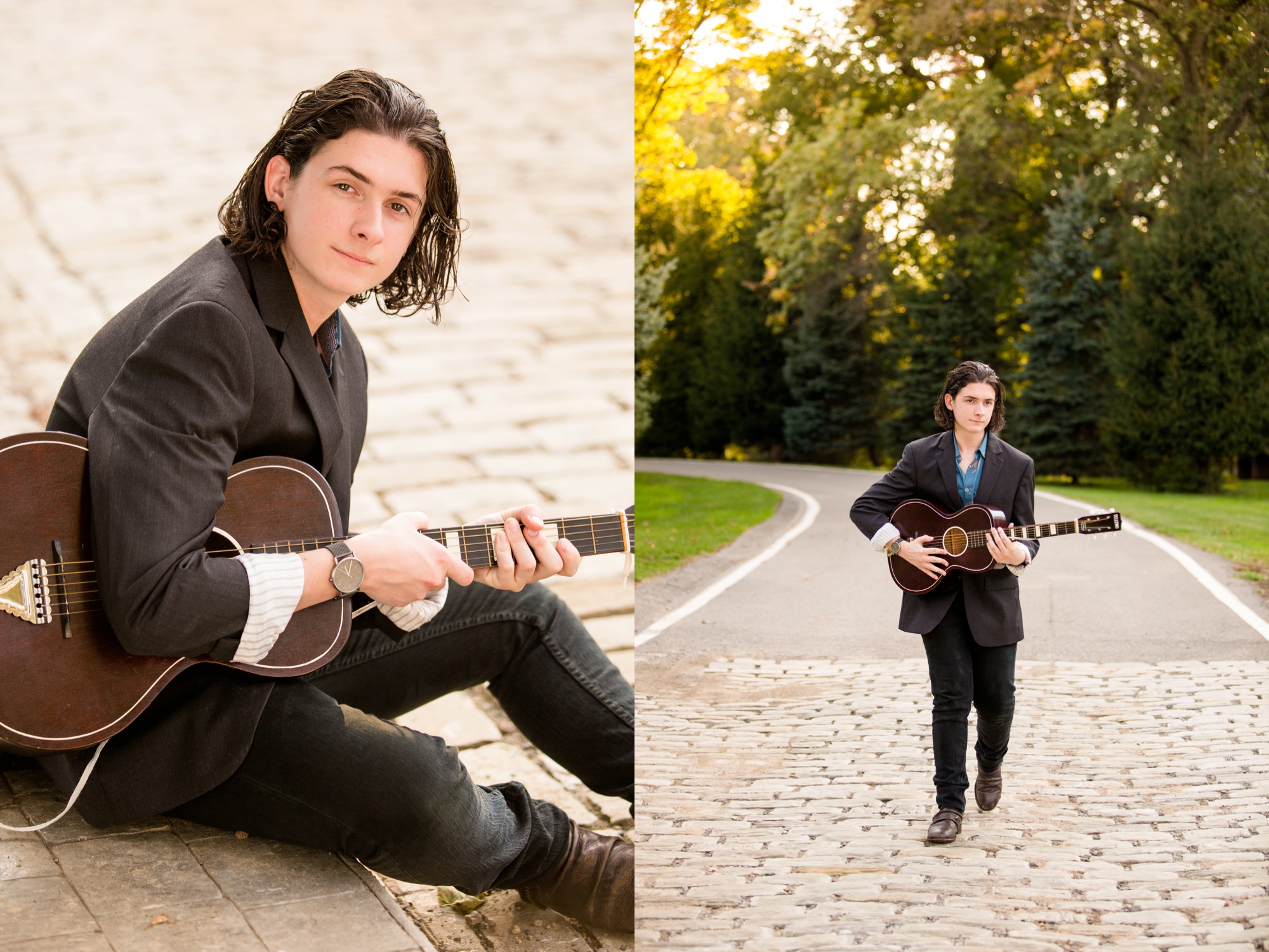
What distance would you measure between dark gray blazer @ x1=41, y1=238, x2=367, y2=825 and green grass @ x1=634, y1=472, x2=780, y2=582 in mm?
543

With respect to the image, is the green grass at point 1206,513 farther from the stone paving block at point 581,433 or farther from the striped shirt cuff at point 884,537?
the stone paving block at point 581,433

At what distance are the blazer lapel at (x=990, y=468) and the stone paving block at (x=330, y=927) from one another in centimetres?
110

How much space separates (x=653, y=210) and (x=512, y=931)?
132 cm

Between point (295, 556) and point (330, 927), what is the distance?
0.60 metres

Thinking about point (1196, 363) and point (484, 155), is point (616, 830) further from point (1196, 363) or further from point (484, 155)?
point (484, 155)

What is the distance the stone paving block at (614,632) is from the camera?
3.29 meters

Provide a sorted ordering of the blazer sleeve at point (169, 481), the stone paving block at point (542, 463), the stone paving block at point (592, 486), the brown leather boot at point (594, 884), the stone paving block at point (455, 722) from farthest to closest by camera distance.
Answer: the stone paving block at point (542, 463)
the stone paving block at point (592, 486)
the stone paving block at point (455, 722)
the brown leather boot at point (594, 884)
the blazer sleeve at point (169, 481)

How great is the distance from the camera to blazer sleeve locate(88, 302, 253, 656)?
168 centimetres

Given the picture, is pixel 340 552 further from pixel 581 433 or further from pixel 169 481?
pixel 581 433

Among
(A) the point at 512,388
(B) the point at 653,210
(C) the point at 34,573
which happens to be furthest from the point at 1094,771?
(A) the point at 512,388

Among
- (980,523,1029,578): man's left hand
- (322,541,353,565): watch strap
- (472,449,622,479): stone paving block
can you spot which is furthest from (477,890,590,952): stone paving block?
(472,449,622,479): stone paving block

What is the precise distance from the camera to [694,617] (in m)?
1.86

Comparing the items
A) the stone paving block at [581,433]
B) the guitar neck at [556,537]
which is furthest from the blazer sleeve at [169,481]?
the stone paving block at [581,433]

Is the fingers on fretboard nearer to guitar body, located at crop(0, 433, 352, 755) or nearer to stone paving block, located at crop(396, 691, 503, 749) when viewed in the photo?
guitar body, located at crop(0, 433, 352, 755)
